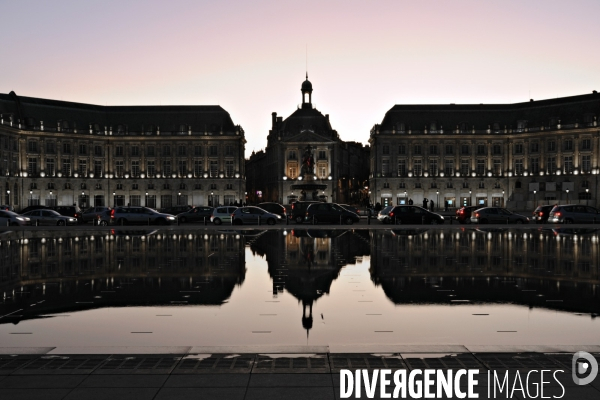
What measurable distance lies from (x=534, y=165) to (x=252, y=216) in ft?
291

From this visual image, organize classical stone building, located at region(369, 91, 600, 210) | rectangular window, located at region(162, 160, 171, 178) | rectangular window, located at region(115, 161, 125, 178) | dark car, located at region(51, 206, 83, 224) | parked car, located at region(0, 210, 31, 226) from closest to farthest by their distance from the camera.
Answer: parked car, located at region(0, 210, 31, 226), dark car, located at region(51, 206, 83, 224), rectangular window, located at region(115, 161, 125, 178), classical stone building, located at region(369, 91, 600, 210), rectangular window, located at region(162, 160, 171, 178)

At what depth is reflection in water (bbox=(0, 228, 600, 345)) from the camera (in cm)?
1075

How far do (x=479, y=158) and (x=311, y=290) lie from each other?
11806 cm

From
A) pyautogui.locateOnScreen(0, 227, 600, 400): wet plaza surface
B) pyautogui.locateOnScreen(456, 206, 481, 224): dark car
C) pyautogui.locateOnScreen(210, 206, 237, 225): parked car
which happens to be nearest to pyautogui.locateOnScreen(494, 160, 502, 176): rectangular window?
pyautogui.locateOnScreen(456, 206, 481, 224): dark car

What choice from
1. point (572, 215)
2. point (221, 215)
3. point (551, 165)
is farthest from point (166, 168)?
point (572, 215)

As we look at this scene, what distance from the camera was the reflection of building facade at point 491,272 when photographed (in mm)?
13516

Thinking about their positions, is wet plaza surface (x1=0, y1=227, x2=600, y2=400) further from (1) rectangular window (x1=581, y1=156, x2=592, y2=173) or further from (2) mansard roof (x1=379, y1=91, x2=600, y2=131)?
(2) mansard roof (x1=379, y1=91, x2=600, y2=131)

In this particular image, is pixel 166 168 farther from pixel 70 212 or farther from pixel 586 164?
pixel 586 164

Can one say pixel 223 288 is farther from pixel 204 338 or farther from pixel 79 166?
pixel 79 166

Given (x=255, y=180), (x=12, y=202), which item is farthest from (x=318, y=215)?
(x=255, y=180)

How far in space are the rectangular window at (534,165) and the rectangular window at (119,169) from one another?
78687 millimetres

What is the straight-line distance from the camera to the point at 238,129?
127 metres

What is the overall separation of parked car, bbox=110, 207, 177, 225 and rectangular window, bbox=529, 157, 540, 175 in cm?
9242

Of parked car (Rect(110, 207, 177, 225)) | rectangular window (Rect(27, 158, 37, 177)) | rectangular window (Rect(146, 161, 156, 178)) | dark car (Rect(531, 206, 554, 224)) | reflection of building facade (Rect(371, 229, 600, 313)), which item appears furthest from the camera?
rectangular window (Rect(146, 161, 156, 178))
